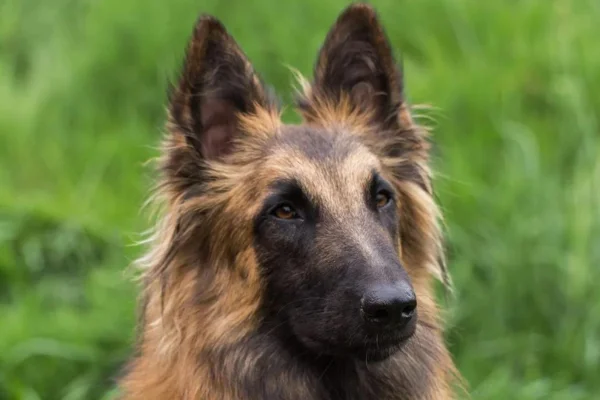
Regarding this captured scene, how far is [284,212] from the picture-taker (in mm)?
4219

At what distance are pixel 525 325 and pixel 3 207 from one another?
12.6 feet

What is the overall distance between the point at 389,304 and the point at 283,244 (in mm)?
606

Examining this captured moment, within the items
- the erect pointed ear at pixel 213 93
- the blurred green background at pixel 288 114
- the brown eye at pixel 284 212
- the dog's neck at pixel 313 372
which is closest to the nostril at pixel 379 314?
the dog's neck at pixel 313 372

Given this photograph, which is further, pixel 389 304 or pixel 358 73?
pixel 358 73

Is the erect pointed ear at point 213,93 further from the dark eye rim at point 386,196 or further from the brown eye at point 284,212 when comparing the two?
the dark eye rim at point 386,196

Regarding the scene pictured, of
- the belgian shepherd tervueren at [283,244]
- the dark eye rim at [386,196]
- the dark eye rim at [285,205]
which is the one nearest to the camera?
the belgian shepherd tervueren at [283,244]

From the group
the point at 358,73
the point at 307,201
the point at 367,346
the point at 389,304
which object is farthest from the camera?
the point at 358,73

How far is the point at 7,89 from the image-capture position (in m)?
8.77

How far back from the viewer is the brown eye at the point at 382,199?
4.32 meters

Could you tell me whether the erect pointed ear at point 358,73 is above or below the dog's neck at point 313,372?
above

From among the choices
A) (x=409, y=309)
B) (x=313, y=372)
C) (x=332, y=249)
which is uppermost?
(x=332, y=249)

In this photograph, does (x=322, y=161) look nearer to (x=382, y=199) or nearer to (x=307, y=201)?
(x=307, y=201)

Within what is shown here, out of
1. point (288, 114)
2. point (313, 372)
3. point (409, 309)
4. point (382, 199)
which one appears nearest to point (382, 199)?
point (382, 199)

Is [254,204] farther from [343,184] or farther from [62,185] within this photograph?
[62,185]
